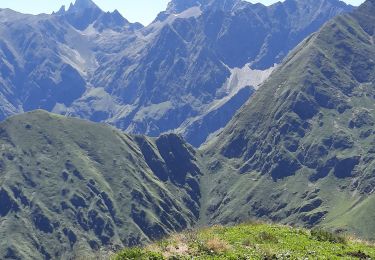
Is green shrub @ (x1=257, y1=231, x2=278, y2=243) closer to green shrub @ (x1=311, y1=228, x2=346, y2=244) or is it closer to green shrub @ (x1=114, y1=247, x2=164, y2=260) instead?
green shrub @ (x1=311, y1=228, x2=346, y2=244)

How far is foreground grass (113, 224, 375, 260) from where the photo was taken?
38.6m

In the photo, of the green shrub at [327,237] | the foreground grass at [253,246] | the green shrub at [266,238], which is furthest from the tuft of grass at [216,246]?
the green shrub at [327,237]

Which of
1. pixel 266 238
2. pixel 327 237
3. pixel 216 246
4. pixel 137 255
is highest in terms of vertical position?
pixel 137 255

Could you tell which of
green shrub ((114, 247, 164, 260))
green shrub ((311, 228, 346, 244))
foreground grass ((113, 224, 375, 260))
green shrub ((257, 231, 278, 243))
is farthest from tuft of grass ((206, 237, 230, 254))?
green shrub ((311, 228, 346, 244))

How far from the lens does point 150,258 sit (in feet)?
121

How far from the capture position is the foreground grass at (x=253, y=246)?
38.6m

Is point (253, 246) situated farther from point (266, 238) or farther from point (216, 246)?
point (216, 246)

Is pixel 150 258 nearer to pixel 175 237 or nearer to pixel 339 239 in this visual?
pixel 175 237

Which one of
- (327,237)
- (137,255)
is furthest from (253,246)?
(137,255)

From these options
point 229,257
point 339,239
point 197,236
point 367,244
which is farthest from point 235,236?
point 367,244

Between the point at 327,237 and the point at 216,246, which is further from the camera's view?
the point at 327,237

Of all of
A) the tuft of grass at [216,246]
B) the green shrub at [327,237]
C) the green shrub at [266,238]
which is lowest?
the green shrub at [327,237]

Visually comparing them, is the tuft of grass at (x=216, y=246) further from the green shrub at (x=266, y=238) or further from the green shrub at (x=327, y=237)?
the green shrub at (x=327, y=237)

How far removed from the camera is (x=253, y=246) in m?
41.9
